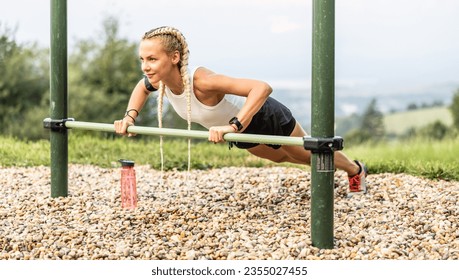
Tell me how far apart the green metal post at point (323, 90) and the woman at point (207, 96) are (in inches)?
14.6

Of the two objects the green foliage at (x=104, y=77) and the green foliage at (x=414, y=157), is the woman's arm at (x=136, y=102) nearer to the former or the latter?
the green foliage at (x=414, y=157)

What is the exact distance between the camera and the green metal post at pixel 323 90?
337 cm

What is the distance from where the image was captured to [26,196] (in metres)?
4.91

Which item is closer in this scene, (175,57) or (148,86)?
(175,57)

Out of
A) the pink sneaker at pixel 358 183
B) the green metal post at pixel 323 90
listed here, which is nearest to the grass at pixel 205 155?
the pink sneaker at pixel 358 183

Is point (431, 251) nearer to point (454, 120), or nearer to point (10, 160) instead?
point (10, 160)

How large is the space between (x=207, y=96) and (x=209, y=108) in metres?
0.08

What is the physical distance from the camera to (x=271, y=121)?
4227mm

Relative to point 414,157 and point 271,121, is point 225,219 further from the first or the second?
point 414,157

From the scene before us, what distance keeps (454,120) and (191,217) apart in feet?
22.2

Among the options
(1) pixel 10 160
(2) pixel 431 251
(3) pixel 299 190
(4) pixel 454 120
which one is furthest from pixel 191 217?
(4) pixel 454 120

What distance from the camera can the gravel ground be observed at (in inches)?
137

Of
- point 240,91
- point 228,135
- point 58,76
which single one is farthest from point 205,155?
Answer: point 228,135

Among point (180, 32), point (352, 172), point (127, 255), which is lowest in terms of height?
point (127, 255)
